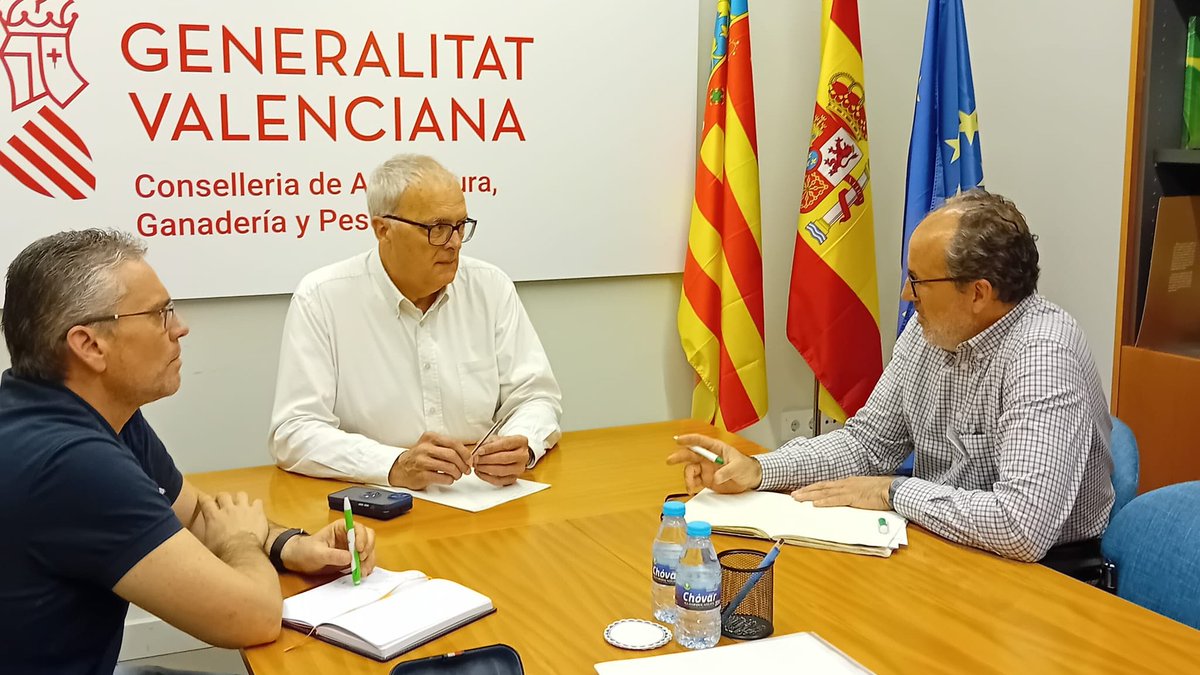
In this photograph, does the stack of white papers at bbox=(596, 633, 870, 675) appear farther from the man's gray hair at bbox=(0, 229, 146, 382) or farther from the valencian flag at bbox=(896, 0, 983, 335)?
the valencian flag at bbox=(896, 0, 983, 335)

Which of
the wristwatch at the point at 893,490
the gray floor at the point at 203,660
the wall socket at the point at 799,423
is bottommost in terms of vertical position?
the gray floor at the point at 203,660

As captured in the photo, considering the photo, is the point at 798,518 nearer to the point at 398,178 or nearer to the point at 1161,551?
the point at 1161,551

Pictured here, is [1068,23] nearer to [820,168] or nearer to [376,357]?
[820,168]

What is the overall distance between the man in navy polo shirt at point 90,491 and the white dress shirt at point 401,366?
2.45 feet

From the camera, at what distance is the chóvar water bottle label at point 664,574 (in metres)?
1.57

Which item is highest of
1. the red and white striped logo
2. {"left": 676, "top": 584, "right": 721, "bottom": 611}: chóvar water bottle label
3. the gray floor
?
the red and white striped logo

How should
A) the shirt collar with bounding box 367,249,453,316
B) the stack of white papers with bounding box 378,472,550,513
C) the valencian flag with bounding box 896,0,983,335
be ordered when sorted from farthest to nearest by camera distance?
1. the valencian flag with bounding box 896,0,983,335
2. the shirt collar with bounding box 367,249,453,316
3. the stack of white papers with bounding box 378,472,550,513

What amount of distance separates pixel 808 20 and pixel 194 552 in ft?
8.86

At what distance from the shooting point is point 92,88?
265 cm

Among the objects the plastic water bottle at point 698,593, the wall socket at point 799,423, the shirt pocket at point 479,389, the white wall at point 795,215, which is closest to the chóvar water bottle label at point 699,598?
the plastic water bottle at point 698,593

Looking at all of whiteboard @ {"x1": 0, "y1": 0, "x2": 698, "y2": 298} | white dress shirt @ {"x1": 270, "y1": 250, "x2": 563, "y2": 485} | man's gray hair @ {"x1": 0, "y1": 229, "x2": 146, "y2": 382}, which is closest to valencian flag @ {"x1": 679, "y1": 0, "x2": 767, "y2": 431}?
whiteboard @ {"x1": 0, "y1": 0, "x2": 698, "y2": 298}

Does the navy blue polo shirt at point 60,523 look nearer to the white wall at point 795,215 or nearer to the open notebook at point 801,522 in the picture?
the open notebook at point 801,522

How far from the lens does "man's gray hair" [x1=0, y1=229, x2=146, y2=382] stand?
1517 millimetres

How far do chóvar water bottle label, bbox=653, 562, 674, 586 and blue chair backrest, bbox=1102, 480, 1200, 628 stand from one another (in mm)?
867
